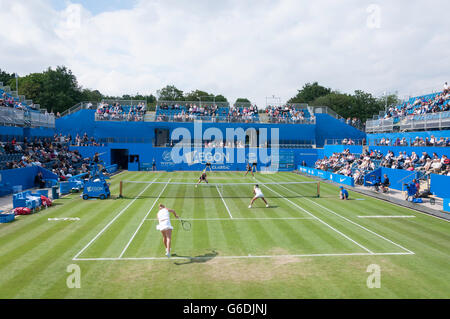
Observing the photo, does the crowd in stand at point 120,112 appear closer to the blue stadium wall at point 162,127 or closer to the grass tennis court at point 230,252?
the blue stadium wall at point 162,127

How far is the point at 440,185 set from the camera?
1051 inches

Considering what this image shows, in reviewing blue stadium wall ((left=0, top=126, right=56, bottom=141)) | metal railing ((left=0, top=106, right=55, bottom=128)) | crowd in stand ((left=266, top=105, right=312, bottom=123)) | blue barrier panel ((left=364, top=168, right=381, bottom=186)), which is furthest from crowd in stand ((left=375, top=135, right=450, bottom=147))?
blue stadium wall ((left=0, top=126, right=56, bottom=141))

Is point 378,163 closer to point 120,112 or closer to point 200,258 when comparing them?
point 200,258

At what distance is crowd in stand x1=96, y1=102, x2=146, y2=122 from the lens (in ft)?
182

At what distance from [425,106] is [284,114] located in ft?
82.0

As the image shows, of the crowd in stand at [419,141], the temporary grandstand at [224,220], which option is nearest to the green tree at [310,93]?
the temporary grandstand at [224,220]

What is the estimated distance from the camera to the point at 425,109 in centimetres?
3975

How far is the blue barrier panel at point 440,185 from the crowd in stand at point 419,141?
575 cm

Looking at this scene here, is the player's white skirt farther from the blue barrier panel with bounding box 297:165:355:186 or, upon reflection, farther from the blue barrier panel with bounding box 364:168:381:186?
the blue barrier panel with bounding box 364:168:381:186

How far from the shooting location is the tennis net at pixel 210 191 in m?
27.3

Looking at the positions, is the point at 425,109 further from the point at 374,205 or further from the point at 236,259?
the point at 236,259

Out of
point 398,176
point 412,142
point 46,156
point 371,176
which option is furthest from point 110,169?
point 412,142

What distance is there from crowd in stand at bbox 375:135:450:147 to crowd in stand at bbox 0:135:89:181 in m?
36.3
